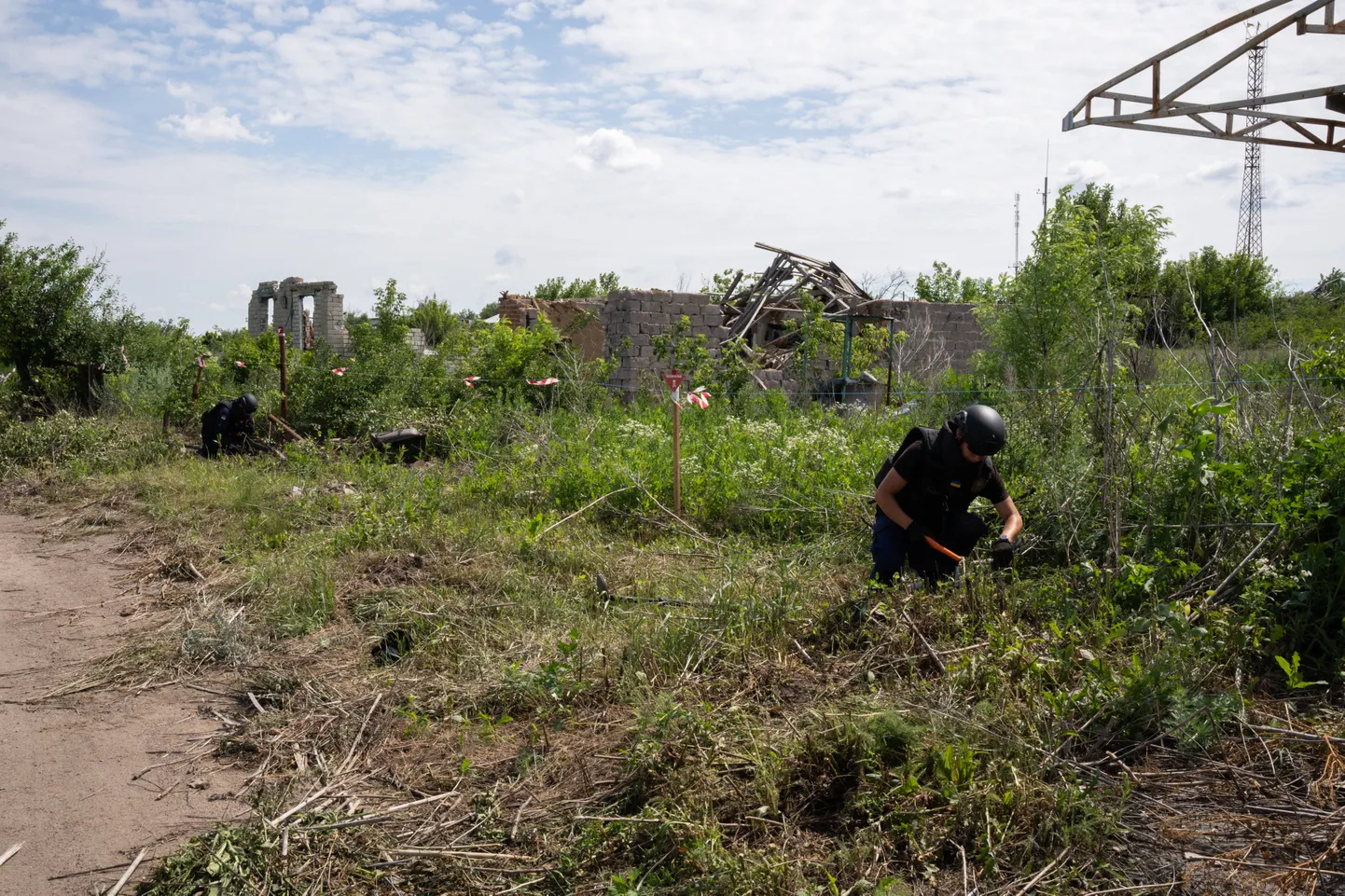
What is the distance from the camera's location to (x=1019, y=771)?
328cm

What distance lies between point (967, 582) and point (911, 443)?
0.75 meters

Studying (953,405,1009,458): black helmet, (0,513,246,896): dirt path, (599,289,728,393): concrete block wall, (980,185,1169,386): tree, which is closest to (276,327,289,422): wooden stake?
(599,289,728,393): concrete block wall

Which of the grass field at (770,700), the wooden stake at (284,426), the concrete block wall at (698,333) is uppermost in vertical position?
the concrete block wall at (698,333)

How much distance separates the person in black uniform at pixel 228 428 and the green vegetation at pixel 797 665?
2692mm

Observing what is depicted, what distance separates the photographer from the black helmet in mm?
4621

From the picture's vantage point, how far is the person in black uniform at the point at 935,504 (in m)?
4.87

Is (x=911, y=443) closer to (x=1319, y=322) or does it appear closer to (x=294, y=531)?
(x=294, y=531)

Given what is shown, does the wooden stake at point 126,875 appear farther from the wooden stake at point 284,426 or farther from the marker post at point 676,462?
the wooden stake at point 284,426

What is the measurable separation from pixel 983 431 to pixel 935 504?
608 millimetres

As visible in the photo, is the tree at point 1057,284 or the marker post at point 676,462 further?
the tree at point 1057,284

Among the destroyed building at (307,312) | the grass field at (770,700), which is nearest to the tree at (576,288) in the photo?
the destroyed building at (307,312)


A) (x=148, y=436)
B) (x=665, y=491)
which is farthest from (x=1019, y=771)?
(x=148, y=436)

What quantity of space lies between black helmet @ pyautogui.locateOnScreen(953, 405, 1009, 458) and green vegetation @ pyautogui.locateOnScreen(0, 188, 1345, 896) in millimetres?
601

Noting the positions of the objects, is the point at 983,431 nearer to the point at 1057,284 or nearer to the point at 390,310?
the point at 1057,284
